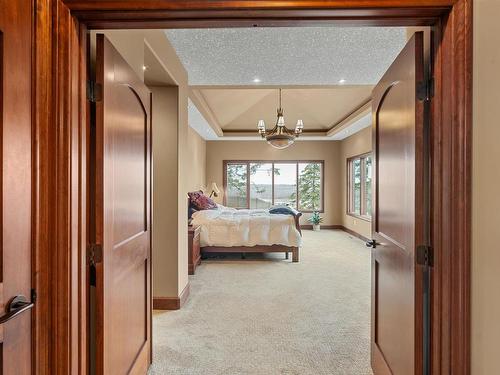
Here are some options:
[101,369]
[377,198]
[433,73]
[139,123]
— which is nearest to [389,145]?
[377,198]

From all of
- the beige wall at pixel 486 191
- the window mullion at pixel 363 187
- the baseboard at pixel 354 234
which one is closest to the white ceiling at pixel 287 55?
the beige wall at pixel 486 191

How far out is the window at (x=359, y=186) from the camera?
24.2 feet

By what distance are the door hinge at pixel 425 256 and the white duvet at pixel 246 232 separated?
3862 mm

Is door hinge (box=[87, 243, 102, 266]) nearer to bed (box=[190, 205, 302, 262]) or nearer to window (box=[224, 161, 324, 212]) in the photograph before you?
bed (box=[190, 205, 302, 262])

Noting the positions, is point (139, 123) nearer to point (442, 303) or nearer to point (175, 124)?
point (175, 124)

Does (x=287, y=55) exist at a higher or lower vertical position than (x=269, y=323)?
higher

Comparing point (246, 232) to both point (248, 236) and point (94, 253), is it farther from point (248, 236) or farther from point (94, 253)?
point (94, 253)

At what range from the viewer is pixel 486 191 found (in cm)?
110

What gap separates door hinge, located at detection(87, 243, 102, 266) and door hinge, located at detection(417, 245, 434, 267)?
141cm

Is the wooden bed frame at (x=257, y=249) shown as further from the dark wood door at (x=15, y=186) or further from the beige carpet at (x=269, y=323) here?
the dark wood door at (x=15, y=186)

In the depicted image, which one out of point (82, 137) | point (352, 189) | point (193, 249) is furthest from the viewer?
point (352, 189)

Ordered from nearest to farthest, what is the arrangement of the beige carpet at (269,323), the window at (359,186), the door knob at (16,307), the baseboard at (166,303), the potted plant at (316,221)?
the door knob at (16,307)
the beige carpet at (269,323)
the baseboard at (166,303)
the window at (359,186)
the potted plant at (316,221)

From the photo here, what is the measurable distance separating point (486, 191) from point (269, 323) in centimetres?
227

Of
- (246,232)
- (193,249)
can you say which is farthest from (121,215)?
(246,232)
